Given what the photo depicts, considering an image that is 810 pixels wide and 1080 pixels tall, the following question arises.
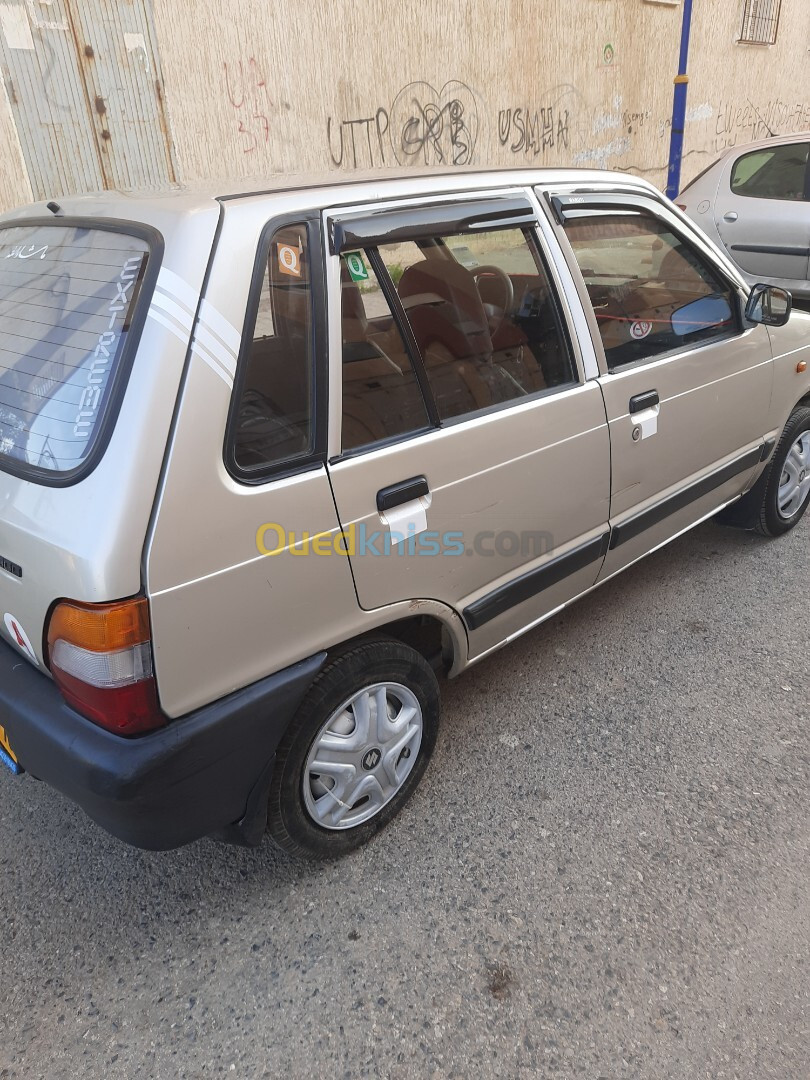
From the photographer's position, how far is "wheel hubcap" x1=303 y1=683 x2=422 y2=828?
2.05 meters

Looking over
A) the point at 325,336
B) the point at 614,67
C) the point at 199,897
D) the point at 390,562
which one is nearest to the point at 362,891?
the point at 199,897

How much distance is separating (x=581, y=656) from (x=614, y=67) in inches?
461

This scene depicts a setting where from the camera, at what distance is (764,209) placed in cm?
647

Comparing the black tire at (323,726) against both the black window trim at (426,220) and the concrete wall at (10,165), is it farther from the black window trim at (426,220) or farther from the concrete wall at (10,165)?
the concrete wall at (10,165)

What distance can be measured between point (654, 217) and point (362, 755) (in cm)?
216

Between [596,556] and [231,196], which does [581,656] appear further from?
[231,196]

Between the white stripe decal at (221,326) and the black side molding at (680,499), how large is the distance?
5.24 feet

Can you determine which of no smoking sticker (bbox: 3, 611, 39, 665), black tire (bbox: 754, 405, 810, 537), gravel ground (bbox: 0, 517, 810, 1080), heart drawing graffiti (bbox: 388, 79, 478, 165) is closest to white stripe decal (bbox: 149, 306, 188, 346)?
no smoking sticker (bbox: 3, 611, 39, 665)

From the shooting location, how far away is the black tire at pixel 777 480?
11.7 feet

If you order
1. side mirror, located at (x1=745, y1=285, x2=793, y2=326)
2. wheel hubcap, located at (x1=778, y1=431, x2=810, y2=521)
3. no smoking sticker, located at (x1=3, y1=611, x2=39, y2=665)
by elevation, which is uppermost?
side mirror, located at (x1=745, y1=285, x2=793, y2=326)

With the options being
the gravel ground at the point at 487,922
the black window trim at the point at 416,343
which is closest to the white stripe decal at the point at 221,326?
the black window trim at the point at 416,343

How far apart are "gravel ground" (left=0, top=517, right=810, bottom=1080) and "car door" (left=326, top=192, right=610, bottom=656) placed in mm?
554

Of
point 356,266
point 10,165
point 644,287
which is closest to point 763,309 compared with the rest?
point 644,287

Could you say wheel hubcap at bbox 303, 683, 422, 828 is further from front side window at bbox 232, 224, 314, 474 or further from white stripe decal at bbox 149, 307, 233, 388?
white stripe decal at bbox 149, 307, 233, 388
